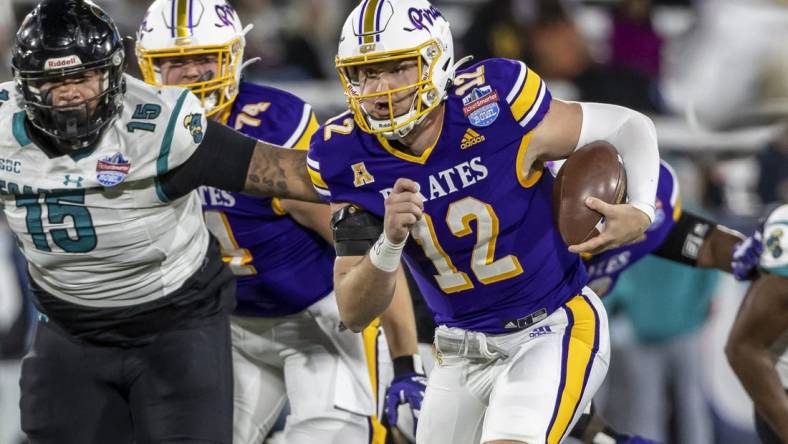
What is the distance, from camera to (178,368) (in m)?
3.89

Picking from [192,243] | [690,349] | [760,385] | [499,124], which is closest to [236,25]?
[192,243]

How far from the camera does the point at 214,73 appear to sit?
15.1 feet

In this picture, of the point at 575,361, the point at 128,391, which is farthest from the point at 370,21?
the point at 128,391

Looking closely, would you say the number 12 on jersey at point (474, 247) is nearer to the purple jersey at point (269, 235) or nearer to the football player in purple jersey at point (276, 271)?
the football player in purple jersey at point (276, 271)

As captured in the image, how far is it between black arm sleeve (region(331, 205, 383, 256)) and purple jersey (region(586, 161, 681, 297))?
132cm

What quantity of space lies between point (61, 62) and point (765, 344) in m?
2.32

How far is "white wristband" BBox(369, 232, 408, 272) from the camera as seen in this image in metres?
3.52

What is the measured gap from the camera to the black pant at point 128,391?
3.87 m

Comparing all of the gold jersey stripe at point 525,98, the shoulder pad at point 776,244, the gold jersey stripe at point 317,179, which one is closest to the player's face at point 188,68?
the gold jersey stripe at point 317,179

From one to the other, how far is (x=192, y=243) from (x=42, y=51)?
75 cm

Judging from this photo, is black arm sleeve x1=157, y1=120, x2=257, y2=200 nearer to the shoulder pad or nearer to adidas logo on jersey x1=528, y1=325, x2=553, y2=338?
adidas logo on jersey x1=528, y1=325, x2=553, y2=338

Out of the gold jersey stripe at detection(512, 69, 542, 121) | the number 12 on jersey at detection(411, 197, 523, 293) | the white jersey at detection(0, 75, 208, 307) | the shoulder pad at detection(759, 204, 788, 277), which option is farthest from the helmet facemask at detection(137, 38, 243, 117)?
the shoulder pad at detection(759, 204, 788, 277)

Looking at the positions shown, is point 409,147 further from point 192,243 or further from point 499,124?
point 192,243

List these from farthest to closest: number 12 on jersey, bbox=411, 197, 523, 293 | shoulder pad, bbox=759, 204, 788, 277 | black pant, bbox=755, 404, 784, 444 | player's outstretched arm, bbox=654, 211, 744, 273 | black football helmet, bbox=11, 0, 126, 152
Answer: player's outstretched arm, bbox=654, 211, 744, 273, black pant, bbox=755, 404, 784, 444, shoulder pad, bbox=759, 204, 788, 277, number 12 on jersey, bbox=411, 197, 523, 293, black football helmet, bbox=11, 0, 126, 152
